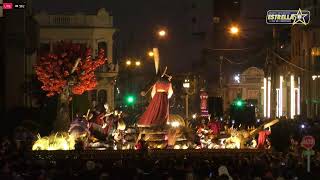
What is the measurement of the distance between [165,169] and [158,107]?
9.01 m

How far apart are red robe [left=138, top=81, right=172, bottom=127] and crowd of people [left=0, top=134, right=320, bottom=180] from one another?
5.58 m

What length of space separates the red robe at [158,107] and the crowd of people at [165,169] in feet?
18.3

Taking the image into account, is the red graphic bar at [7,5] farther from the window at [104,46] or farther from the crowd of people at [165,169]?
the window at [104,46]

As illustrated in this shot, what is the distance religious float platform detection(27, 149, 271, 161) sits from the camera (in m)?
27.7

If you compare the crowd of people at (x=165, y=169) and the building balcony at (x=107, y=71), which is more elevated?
the building balcony at (x=107, y=71)

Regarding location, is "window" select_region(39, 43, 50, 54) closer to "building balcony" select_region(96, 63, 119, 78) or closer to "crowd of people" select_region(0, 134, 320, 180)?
"building balcony" select_region(96, 63, 119, 78)

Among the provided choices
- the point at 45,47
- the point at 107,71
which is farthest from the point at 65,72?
the point at 107,71

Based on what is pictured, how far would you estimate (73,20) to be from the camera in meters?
67.0

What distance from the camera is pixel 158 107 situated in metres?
31.9

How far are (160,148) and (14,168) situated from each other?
8.95 m

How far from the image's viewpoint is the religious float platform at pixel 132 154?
1091 inches

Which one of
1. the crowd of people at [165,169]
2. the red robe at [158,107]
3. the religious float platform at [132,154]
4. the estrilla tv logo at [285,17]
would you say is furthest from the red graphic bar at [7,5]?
the estrilla tv logo at [285,17]

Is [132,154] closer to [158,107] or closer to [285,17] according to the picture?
[158,107]

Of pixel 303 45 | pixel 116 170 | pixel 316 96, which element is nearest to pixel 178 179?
pixel 116 170
